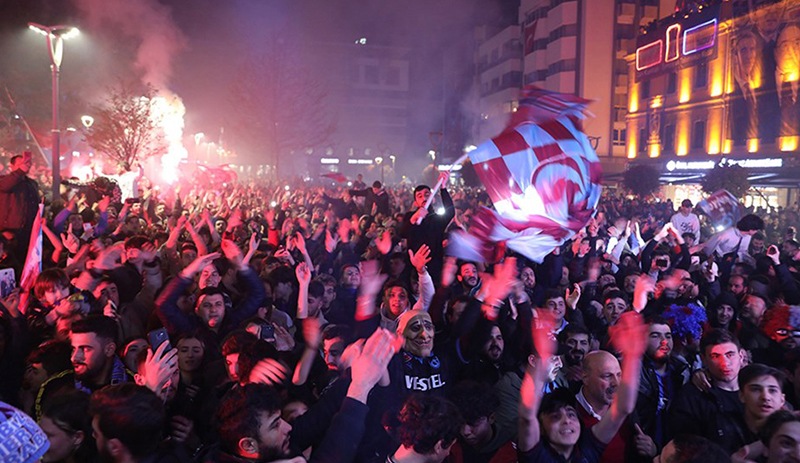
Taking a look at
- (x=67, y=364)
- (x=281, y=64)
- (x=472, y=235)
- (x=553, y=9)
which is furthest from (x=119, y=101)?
(x=553, y=9)

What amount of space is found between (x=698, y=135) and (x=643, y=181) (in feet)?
29.4

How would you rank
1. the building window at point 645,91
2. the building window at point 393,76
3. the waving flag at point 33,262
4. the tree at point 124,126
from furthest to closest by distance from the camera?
the building window at point 393,76 → the building window at point 645,91 → the tree at point 124,126 → the waving flag at point 33,262

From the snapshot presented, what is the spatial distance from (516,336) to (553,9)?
56.3 meters

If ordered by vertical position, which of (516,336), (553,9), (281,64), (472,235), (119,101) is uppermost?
(553,9)

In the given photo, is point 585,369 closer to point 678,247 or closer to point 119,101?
point 678,247

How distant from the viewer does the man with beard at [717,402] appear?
390 centimetres

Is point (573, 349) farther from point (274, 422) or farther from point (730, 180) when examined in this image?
point (730, 180)

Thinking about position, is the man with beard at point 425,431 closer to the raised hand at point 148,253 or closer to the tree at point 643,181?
the raised hand at point 148,253

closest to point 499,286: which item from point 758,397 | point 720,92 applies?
point 758,397

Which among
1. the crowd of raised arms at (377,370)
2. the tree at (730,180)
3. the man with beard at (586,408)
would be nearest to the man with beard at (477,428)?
the crowd of raised arms at (377,370)

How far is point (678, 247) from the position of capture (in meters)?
9.82

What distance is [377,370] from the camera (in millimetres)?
3348

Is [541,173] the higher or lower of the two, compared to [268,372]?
higher

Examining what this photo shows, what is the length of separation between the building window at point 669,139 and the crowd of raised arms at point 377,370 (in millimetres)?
38113
